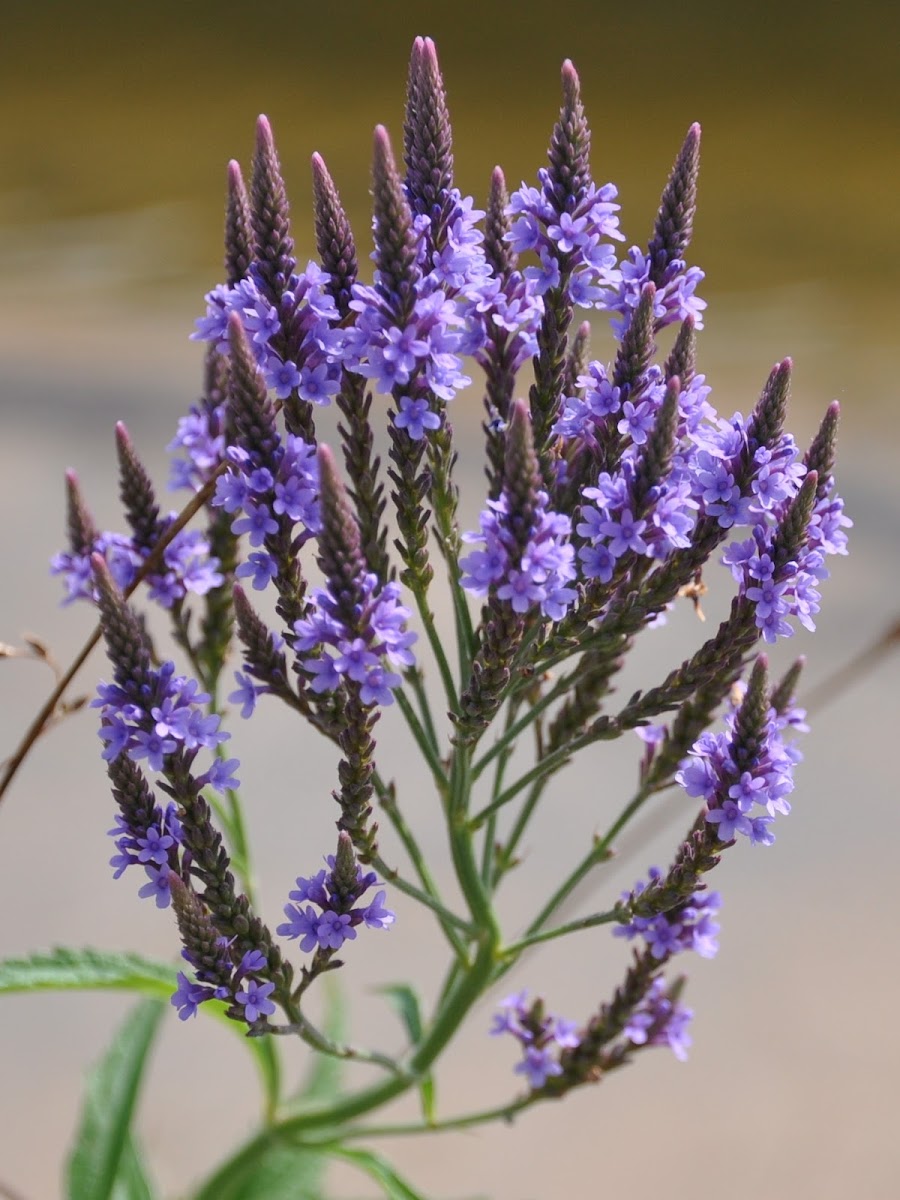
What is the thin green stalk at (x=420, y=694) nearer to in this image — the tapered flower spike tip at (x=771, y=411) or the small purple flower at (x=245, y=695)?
the small purple flower at (x=245, y=695)

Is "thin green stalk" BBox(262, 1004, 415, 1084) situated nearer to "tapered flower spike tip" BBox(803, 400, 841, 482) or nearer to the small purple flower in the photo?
the small purple flower

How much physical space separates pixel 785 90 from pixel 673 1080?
157 centimetres

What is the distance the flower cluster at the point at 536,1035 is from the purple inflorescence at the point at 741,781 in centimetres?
21

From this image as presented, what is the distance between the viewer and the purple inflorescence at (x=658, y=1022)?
638 mm

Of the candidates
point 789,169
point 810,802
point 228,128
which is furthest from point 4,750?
point 789,169

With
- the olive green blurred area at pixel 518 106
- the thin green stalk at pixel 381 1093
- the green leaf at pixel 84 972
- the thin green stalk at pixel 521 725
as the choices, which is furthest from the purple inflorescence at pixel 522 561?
the olive green blurred area at pixel 518 106

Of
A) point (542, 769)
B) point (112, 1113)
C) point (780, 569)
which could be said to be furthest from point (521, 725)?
point (112, 1113)

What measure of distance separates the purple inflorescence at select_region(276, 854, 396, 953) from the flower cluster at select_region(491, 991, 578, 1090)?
0.20m

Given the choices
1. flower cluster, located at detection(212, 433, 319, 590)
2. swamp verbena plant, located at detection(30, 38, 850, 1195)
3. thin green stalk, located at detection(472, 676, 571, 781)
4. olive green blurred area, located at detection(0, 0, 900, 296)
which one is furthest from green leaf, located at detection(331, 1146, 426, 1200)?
olive green blurred area, located at detection(0, 0, 900, 296)

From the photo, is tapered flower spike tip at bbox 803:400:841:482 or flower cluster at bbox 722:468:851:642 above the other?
tapered flower spike tip at bbox 803:400:841:482

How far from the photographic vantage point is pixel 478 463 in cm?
164

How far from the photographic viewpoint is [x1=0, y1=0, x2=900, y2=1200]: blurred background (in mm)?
1121

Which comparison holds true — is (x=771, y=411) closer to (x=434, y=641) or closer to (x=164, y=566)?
(x=434, y=641)

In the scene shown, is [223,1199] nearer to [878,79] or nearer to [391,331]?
[391,331]
